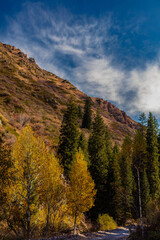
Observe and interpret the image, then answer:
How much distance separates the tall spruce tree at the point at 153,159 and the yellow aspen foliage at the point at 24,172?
80.9ft

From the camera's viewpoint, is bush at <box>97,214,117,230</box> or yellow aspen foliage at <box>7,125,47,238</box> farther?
bush at <box>97,214,117,230</box>

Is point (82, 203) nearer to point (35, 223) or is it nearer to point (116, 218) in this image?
point (35, 223)

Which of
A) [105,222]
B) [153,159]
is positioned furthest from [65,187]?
[153,159]

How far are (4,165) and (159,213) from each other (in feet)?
39.9

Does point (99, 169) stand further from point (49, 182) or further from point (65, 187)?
point (49, 182)

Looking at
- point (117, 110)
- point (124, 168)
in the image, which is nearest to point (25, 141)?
point (124, 168)

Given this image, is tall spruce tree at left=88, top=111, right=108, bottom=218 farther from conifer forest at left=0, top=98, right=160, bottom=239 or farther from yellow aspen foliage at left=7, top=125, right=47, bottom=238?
yellow aspen foliage at left=7, top=125, right=47, bottom=238

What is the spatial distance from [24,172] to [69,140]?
479 inches

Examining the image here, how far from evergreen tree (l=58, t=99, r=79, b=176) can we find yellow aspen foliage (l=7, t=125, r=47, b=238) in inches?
397

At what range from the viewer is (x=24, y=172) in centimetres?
1188

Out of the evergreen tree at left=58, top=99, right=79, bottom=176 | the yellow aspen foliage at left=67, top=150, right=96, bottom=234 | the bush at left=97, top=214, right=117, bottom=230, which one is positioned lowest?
the bush at left=97, top=214, right=117, bottom=230

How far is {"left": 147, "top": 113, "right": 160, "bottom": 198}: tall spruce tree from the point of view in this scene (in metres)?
27.0

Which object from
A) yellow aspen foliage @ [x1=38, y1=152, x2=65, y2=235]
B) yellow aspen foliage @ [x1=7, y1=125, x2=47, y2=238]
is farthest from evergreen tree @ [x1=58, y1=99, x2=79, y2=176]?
yellow aspen foliage @ [x1=7, y1=125, x2=47, y2=238]

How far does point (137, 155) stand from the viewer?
26.1 meters
